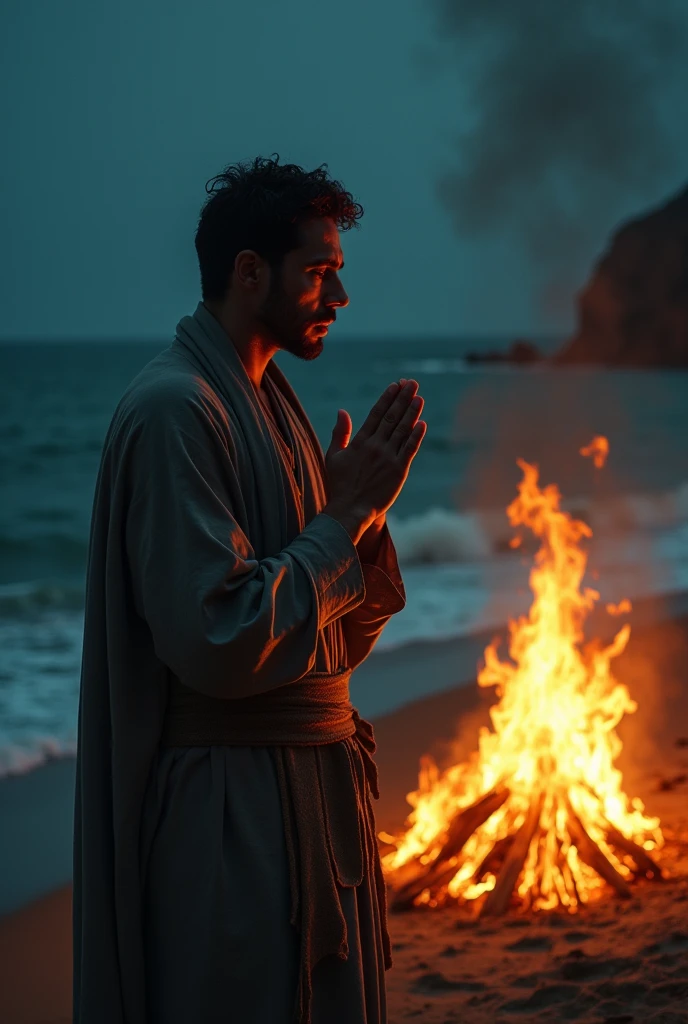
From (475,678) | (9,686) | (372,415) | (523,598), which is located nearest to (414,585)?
(523,598)

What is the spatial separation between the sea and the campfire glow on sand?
2840 millimetres

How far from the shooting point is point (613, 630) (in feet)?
36.2

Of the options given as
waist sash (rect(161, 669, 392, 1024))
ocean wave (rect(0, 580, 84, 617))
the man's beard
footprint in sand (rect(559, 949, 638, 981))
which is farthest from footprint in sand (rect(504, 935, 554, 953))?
ocean wave (rect(0, 580, 84, 617))

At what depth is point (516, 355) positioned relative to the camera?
93625mm

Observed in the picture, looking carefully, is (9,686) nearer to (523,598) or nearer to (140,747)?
(523,598)

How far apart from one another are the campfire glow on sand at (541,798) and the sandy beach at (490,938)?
128mm

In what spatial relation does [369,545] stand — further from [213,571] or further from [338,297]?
[213,571]

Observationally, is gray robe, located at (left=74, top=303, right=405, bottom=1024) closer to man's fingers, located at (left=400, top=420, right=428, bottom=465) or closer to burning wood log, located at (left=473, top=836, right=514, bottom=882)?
man's fingers, located at (left=400, top=420, right=428, bottom=465)

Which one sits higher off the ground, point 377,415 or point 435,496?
point 435,496

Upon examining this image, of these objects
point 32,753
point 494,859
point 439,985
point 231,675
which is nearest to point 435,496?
point 32,753

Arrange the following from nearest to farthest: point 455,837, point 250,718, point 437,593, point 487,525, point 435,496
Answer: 1. point 250,718
2. point 455,837
3. point 437,593
4. point 487,525
5. point 435,496

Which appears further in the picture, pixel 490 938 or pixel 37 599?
pixel 37 599

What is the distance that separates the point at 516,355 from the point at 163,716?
92917mm

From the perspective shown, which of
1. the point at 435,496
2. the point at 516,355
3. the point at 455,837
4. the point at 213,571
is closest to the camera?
the point at 213,571
